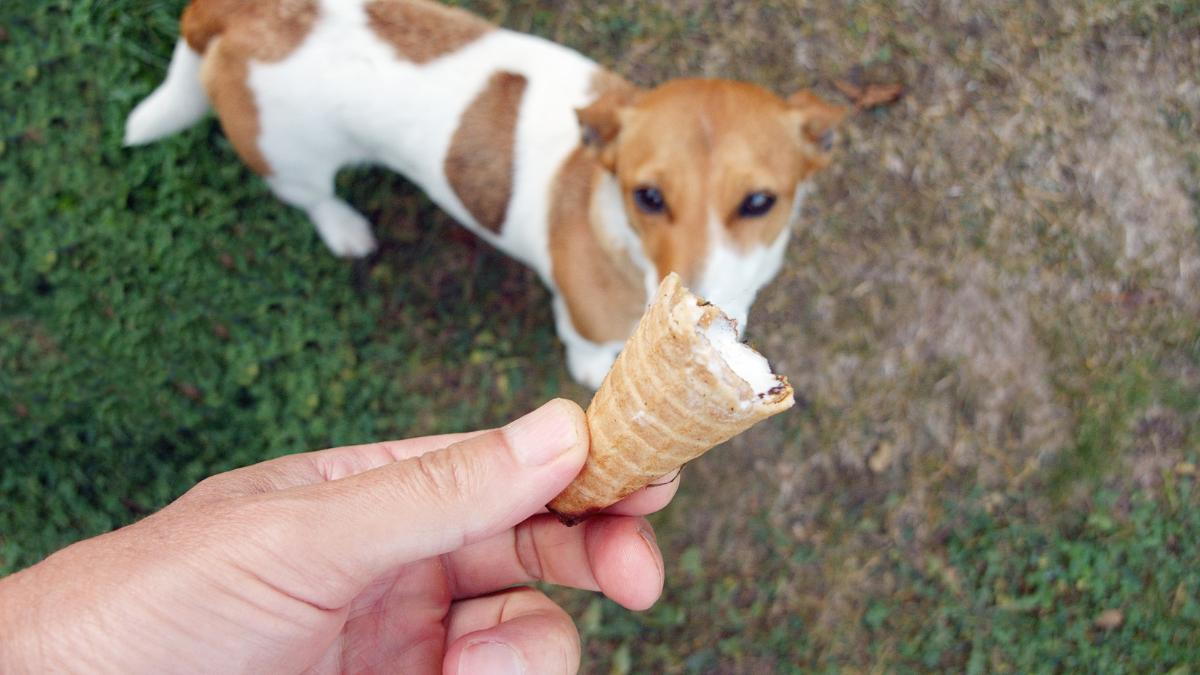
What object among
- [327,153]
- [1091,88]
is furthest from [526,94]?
[1091,88]

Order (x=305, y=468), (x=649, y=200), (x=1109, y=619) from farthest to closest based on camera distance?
(x=1109, y=619)
(x=649, y=200)
(x=305, y=468)

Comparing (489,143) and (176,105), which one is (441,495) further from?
(176,105)

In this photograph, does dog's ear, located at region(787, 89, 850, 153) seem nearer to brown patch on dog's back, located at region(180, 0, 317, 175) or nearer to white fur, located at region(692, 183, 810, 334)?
white fur, located at region(692, 183, 810, 334)

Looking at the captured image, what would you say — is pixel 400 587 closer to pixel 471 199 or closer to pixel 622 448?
pixel 622 448

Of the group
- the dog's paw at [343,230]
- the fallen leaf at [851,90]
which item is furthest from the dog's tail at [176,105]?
the fallen leaf at [851,90]

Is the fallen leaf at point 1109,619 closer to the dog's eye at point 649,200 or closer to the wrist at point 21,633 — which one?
the dog's eye at point 649,200

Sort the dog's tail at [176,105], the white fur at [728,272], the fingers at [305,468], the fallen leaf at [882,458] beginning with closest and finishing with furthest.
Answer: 1. the fingers at [305,468]
2. the white fur at [728,272]
3. the dog's tail at [176,105]
4. the fallen leaf at [882,458]

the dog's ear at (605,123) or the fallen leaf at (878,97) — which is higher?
the dog's ear at (605,123)

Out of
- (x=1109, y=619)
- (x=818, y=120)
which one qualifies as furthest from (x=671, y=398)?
(x=1109, y=619)
